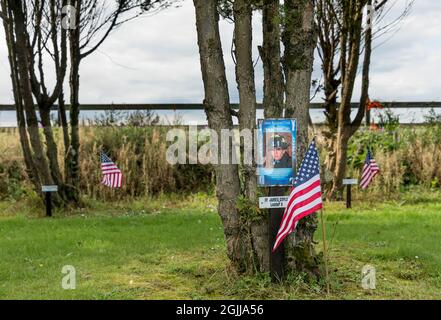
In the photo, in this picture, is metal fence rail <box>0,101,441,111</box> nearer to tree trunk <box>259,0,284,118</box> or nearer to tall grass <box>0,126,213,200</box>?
tall grass <box>0,126,213,200</box>

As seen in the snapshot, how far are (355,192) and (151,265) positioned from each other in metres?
6.37

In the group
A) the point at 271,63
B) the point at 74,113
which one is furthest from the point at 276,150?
the point at 74,113

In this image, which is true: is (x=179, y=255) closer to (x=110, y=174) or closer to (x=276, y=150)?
(x=276, y=150)

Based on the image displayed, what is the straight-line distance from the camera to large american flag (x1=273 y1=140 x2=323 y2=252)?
16.5 ft

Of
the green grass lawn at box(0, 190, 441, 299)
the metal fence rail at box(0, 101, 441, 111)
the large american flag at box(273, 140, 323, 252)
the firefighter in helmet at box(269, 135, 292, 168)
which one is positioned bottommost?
the green grass lawn at box(0, 190, 441, 299)

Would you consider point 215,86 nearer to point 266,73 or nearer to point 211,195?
point 266,73

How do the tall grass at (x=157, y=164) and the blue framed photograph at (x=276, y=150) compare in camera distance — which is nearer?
the blue framed photograph at (x=276, y=150)

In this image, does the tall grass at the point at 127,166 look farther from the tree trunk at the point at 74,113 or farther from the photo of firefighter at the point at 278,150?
the photo of firefighter at the point at 278,150

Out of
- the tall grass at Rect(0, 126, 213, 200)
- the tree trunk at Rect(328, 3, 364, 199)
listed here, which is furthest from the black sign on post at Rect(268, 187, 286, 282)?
the tall grass at Rect(0, 126, 213, 200)

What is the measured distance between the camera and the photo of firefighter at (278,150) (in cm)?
524

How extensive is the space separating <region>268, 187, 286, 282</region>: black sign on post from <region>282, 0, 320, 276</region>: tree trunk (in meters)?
0.13

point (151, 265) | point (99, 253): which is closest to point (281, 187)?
point (151, 265)

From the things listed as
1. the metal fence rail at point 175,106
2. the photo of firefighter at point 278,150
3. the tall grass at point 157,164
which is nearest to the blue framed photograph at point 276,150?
the photo of firefighter at point 278,150

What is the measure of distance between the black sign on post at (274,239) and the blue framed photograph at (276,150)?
8 centimetres
